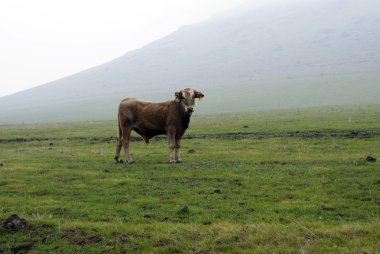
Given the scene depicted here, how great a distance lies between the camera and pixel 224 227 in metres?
9.51

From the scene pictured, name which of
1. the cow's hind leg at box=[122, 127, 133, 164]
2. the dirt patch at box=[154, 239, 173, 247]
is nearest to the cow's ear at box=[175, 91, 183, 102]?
the cow's hind leg at box=[122, 127, 133, 164]

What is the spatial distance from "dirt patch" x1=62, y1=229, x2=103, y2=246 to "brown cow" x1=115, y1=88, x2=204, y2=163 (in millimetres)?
9442

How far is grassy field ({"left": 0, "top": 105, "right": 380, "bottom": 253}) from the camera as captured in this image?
8.97m

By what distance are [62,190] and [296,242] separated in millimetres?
8311

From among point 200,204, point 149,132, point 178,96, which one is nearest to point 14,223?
point 200,204

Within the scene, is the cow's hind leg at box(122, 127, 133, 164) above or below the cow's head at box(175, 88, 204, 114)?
below

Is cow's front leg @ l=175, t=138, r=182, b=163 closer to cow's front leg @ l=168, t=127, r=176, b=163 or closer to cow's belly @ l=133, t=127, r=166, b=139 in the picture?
cow's front leg @ l=168, t=127, r=176, b=163

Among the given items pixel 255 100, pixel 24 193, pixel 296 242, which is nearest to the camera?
pixel 296 242

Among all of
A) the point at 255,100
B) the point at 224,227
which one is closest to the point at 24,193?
the point at 224,227

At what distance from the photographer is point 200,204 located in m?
11.7

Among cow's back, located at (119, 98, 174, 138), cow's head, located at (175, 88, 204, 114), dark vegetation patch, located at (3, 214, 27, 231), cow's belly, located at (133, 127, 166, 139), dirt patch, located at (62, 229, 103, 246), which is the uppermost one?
cow's head, located at (175, 88, 204, 114)

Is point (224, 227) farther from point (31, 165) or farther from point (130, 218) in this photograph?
point (31, 165)

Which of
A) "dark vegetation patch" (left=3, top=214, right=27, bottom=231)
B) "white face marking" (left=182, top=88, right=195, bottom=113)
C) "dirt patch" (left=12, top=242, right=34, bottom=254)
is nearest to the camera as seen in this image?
"dirt patch" (left=12, top=242, right=34, bottom=254)

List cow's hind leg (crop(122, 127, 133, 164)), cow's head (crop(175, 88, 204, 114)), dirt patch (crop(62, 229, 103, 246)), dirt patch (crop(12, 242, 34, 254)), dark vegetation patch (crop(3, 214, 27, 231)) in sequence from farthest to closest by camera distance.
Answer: cow's hind leg (crop(122, 127, 133, 164))
cow's head (crop(175, 88, 204, 114))
dark vegetation patch (crop(3, 214, 27, 231))
dirt patch (crop(62, 229, 103, 246))
dirt patch (crop(12, 242, 34, 254))
